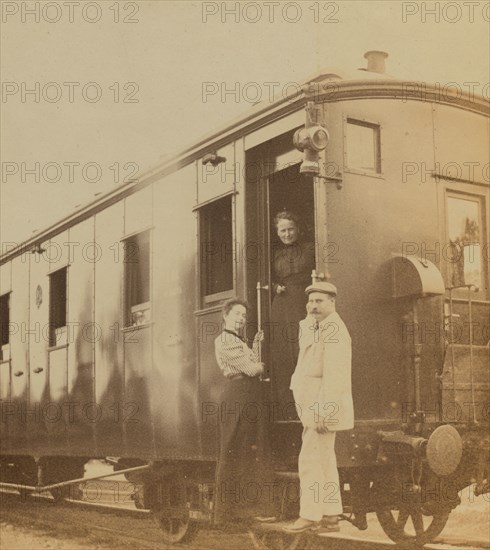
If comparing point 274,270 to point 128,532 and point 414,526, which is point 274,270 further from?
point 128,532

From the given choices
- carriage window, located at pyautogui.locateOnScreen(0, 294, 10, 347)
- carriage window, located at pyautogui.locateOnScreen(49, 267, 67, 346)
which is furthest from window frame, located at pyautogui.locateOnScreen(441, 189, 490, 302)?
carriage window, located at pyautogui.locateOnScreen(0, 294, 10, 347)

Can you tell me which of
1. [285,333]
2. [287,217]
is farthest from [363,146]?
[285,333]

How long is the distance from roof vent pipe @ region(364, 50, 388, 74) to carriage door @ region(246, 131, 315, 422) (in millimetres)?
1160

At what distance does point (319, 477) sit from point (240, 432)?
0.95m

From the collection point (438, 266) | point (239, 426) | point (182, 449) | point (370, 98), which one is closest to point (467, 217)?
point (438, 266)

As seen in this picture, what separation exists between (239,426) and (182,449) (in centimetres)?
96

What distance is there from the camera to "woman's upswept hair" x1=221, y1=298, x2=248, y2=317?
263 inches

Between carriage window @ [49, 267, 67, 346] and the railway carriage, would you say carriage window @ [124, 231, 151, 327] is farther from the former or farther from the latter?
carriage window @ [49, 267, 67, 346]

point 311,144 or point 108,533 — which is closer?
point 311,144

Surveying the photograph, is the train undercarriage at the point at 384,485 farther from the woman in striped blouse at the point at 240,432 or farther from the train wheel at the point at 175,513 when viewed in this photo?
the woman in striped blouse at the point at 240,432

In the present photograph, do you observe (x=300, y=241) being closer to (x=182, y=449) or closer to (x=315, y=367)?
(x=315, y=367)

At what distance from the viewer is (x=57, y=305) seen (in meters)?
10.5

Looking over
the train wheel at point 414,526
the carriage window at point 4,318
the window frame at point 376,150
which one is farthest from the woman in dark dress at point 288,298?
the carriage window at point 4,318

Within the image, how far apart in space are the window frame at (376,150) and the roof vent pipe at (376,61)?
0.82 m
